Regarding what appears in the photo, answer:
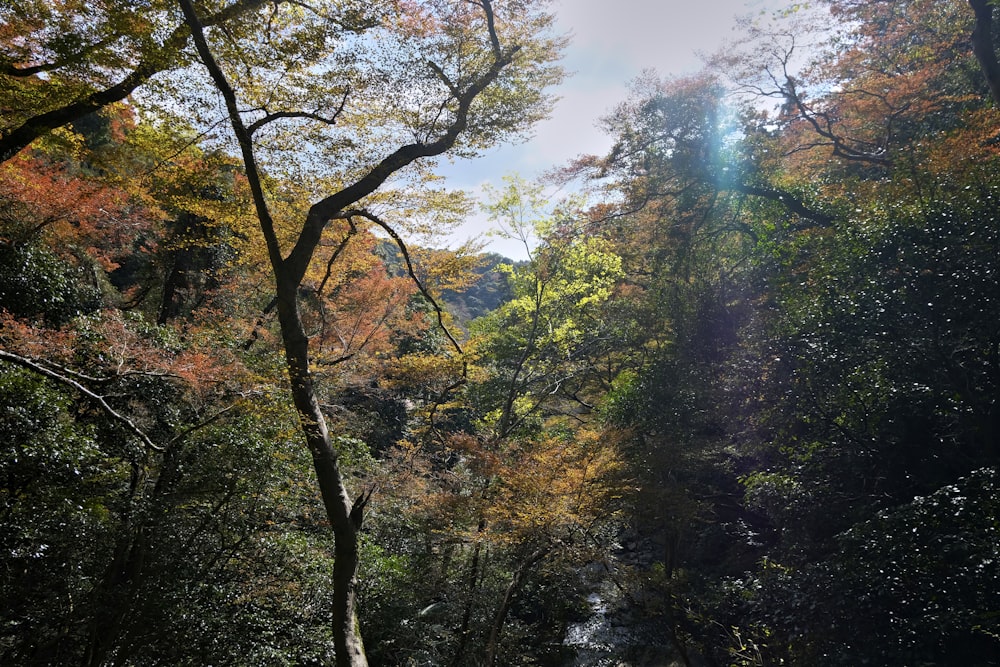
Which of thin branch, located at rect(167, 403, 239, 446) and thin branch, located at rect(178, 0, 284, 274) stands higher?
thin branch, located at rect(178, 0, 284, 274)

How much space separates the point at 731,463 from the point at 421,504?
5.20m

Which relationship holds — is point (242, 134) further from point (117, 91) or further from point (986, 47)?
point (986, 47)

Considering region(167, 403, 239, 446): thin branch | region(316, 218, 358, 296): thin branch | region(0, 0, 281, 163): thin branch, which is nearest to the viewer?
region(0, 0, 281, 163): thin branch

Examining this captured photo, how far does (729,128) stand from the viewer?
969cm

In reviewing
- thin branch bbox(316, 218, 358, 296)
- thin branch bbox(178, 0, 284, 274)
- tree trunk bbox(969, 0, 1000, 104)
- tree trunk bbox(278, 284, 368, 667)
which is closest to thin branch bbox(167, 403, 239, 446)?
thin branch bbox(316, 218, 358, 296)

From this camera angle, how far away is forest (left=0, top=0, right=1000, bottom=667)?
438cm

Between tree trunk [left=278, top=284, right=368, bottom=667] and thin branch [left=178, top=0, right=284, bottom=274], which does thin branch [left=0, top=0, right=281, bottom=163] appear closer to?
thin branch [left=178, top=0, right=284, bottom=274]

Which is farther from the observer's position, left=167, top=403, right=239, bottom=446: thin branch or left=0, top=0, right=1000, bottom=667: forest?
left=167, top=403, right=239, bottom=446: thin branch

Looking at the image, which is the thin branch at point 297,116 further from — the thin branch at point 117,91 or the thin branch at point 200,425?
the thin branch at point 200,425

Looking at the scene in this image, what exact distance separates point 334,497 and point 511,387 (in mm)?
7027

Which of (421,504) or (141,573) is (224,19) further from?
(421,504)

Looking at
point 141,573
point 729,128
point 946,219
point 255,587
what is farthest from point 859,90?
point 141,573

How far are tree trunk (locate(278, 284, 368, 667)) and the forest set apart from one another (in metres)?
0.03

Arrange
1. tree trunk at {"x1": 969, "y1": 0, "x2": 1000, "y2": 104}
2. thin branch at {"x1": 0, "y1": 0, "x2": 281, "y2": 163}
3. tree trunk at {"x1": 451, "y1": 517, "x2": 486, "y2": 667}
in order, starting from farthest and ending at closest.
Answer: tree trunk at {"x1": 451, "y1": 517, "x2": 486, "y2": 667} < tree trunk at {"x1": 969, "y1": 0, "x2": 1000, "y2": 104} < thin branch at {"x1": 0, "y1": 0, "x2": 281, "y2": 163}
